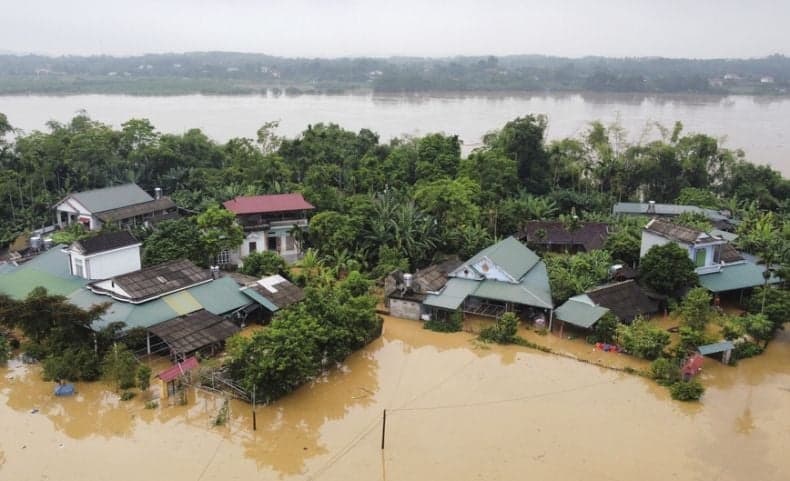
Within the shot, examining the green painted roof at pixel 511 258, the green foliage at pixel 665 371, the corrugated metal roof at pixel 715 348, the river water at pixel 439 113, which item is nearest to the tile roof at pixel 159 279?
the green painted roof at pixel 511 258

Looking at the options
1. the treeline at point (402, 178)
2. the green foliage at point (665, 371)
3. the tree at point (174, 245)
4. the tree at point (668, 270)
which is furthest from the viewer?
the treeline at point (402, 178)

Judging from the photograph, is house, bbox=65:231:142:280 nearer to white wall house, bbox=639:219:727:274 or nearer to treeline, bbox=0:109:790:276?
treeline, bbox=0:109:790:276

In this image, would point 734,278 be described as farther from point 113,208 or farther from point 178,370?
point 113,208

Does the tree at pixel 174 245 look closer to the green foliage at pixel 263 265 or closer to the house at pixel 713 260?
the green foliage at pixel 263 265

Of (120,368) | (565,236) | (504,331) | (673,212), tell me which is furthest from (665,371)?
(673,212)

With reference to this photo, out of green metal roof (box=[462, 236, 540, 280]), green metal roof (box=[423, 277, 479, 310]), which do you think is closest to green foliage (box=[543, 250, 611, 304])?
green metal roof (box=[462, 236, 540, 280])

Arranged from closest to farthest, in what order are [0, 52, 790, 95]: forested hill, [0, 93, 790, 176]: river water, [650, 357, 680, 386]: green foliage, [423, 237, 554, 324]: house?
[650, 357, 680, 386]: green foliage, [423, 237, 554, 324]: house, [0, 93, 790, 176]: river water, [0, 52, 790, 95]: forested hill
